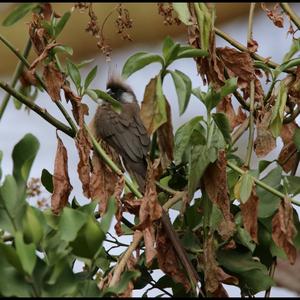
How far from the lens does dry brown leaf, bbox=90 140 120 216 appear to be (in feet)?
4.49

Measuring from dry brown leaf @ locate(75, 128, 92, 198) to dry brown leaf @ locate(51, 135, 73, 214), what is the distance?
0.02 metres

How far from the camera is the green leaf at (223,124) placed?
4.23 feet

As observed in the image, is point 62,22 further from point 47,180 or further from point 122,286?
point 122,286

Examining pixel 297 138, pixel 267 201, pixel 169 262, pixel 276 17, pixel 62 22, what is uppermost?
pixel 276 17

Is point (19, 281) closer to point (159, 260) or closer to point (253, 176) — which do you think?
point (159, 260)

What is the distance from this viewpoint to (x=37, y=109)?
1389 mm

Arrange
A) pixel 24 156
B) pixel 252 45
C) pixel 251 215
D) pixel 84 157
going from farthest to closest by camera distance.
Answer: pixel 252 45 → pixel 84 157 → pixel 251 215 → pixel 24 156

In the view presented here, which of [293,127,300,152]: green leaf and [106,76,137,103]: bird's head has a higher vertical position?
[106,76,137,103]: bird's head

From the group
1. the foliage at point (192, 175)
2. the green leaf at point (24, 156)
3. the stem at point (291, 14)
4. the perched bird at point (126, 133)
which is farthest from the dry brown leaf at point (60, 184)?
the perched bird at point (126, 133)

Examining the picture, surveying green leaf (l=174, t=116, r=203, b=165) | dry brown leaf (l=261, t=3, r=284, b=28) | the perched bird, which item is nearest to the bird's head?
the perched bird

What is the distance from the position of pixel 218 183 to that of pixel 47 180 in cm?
35

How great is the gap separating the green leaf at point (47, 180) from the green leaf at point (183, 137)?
0.23 meters

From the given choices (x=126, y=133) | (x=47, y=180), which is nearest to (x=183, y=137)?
(x=47, y=180)

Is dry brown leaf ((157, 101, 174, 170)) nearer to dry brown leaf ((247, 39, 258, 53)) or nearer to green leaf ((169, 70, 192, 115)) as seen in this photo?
green leaf ((169, 70, 192, 115))
